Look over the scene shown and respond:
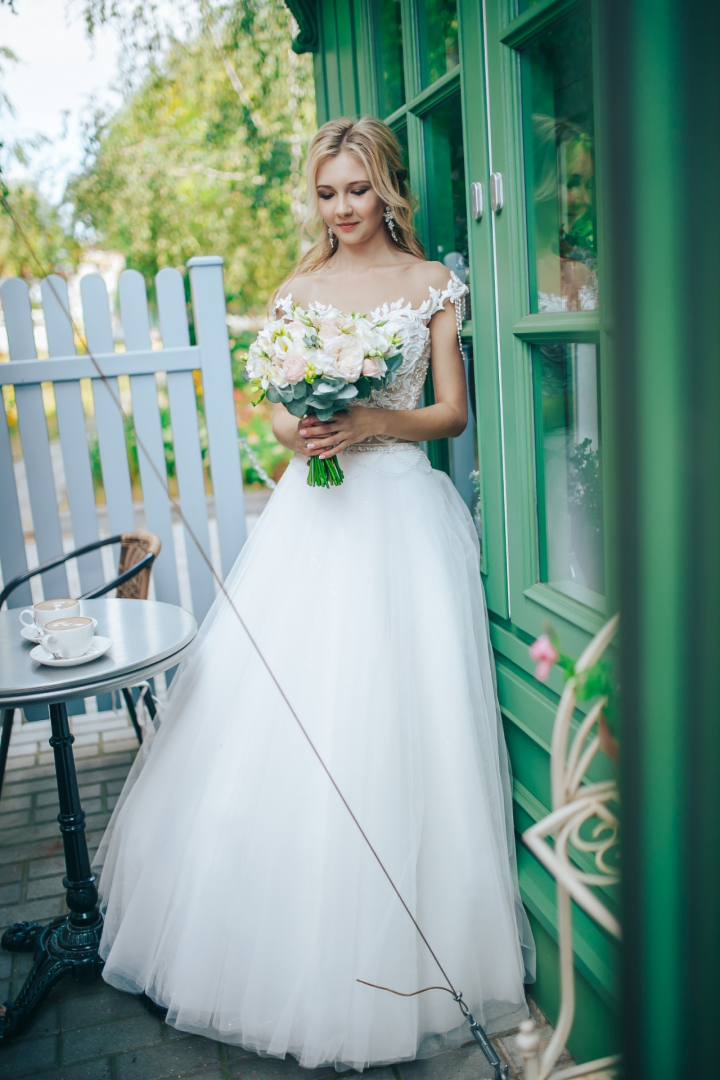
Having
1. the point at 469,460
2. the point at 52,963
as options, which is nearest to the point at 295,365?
the point at 469,460

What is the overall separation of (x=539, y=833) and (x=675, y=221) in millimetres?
520

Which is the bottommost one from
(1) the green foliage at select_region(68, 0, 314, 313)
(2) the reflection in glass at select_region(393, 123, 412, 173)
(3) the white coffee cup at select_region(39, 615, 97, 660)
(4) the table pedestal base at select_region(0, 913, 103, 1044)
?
(4) the table pedestal base at select_region(0, 913, 103, 1044)

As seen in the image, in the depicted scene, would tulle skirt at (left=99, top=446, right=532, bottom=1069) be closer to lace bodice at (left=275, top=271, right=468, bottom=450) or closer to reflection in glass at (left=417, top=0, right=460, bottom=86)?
lace bodice at (left=275, top=271, right=468, bottom=450)

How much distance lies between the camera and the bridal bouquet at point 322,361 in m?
1.73

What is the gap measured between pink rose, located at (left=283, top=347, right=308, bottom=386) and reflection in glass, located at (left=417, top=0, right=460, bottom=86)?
94 cm

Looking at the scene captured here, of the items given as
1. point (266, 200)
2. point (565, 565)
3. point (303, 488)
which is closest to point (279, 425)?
point (303, 488)

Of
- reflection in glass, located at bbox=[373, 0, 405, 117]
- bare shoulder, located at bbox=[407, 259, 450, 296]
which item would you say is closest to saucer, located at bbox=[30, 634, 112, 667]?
bare shoulder, located at bbox=[407, 259, 450, 296]

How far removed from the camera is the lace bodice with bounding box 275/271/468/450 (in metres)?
2.06

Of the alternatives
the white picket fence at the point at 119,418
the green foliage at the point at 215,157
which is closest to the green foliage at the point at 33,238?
the green foliage at the point at 215,157

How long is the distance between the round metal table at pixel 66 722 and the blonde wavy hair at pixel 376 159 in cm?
126

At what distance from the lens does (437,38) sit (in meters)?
2.18

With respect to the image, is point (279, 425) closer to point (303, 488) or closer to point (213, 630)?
point (303, 488)

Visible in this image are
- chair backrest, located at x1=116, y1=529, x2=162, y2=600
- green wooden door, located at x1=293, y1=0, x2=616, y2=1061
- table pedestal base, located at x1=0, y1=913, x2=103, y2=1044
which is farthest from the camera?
chair backrest, located at x1=116, y1=529, x2=162, y2=600

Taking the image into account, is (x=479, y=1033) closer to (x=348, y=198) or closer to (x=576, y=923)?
(x=576, y=923)
